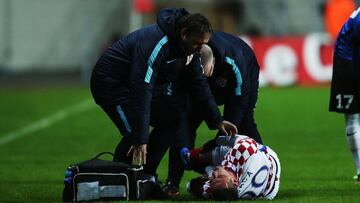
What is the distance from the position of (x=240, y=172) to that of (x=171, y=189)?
869 millimetres

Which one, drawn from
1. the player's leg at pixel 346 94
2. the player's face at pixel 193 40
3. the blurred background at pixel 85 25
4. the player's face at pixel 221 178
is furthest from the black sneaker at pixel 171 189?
the blurred background at pixel 85 25

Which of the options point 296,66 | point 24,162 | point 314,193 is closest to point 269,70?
point 296,66

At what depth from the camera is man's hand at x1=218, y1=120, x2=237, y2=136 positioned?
9117mm

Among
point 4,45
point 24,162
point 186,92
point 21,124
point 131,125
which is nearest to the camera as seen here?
point 131,125

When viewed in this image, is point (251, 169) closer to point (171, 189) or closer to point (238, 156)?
point (238, 156)

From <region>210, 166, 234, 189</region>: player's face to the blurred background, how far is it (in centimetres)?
2142

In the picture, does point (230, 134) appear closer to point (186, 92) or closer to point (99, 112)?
point (186, 92)

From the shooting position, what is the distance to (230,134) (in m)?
9.15

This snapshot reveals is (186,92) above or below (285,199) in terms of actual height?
above

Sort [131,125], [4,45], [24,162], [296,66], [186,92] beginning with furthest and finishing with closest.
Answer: [4,45] → [296,66] → [24,162] → [186,92] → [131,125]

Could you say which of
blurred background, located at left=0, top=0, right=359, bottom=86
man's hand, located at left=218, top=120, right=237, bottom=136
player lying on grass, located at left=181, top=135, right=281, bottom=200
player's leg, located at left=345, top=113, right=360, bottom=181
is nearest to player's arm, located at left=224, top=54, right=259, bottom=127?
man's hand, located at left=218, top=120, right=237, bottom=136

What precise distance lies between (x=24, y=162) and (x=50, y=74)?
77.1 ft

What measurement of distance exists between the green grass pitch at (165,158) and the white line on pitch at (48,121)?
74 millimetres

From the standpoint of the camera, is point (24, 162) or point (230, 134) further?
point (24, 162)
